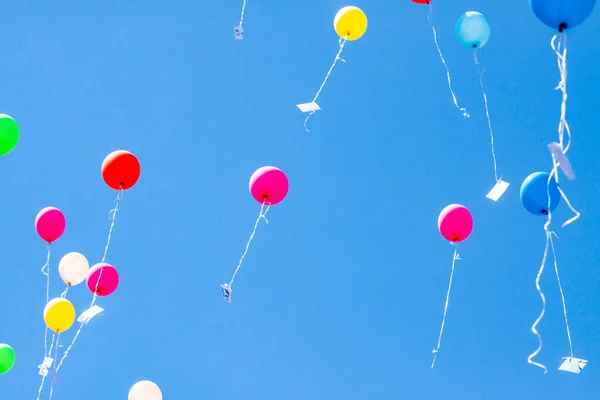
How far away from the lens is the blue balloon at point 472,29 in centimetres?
591

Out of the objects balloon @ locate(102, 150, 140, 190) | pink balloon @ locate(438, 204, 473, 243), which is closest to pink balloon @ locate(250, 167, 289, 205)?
balloon @ locate(102, 150, 140, 190)

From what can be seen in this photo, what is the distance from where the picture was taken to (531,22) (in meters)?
7.57

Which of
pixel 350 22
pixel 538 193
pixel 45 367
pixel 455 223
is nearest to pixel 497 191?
pixel 538 193

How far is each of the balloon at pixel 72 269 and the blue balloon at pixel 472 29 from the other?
10.9ft

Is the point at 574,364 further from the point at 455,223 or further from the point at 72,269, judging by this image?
the point at 72,269

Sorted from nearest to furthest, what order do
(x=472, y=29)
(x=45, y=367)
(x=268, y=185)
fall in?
(x=45, y=367) < (x=268, y=185) < (x=472, y=29)

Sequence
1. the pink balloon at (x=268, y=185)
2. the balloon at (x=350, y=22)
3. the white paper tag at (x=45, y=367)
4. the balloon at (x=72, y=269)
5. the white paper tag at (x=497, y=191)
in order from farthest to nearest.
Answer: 1. the balloon at (x=72, y=269)
2. the balloon at (x=350, y=22)
3. the pink balloon at (x=268, y=185)
4. the white paper tag at (x=45, y=367)
5. the white paper tag at (x=497, y=191)

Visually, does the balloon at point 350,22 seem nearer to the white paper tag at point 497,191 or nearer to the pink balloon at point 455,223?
the pink balloon at point 455,223

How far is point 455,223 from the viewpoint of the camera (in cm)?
580

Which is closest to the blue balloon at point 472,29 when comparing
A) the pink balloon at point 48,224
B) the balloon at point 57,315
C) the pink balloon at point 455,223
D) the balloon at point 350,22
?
the balloon at point 350,22

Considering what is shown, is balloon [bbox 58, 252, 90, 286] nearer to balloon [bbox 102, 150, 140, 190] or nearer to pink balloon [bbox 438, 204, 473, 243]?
balloon [bbox 102, 150, 140, 190]

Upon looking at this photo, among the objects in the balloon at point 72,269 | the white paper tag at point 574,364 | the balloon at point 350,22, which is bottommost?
the white paper tag at point 574,364

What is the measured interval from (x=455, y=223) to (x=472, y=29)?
4.55ft

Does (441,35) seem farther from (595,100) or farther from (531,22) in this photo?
(595,100)
